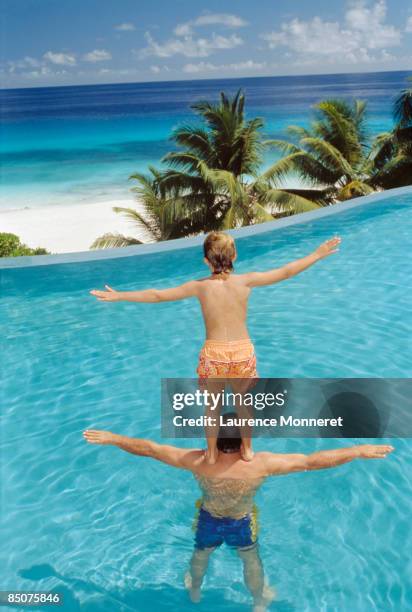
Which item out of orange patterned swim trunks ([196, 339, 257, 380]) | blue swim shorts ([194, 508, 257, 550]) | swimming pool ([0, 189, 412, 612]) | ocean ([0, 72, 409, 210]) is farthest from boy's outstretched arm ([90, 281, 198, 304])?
ocean ([0, 72, 409, 210])

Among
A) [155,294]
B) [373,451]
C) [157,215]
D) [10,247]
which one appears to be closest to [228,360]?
[155,294]

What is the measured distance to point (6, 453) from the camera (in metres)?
5.21

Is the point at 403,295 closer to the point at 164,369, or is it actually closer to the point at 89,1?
the point at 164,369

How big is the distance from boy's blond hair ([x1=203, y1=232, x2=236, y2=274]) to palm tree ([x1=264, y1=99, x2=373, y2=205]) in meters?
12.7

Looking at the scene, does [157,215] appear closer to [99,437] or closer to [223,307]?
[223,307]

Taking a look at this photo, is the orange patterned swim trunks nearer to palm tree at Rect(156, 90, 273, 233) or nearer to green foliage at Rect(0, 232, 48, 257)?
green foliage at Rect(0, 232, 48, 257)

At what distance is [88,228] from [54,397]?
60.9 ft

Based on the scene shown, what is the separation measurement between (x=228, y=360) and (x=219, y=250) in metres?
0.59

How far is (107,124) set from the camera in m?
56.4

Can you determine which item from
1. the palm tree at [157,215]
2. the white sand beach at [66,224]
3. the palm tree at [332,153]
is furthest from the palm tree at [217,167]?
the white sand beach at [66,224]

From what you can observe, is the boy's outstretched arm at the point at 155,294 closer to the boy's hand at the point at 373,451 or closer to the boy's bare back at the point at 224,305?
the boy's bare back at the point at 224,305

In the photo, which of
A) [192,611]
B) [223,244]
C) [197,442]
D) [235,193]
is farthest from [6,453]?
[235,193]

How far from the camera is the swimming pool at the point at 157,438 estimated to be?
3.92 meters

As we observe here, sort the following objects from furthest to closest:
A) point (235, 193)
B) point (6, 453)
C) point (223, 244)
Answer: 1. point (235, 193)
2. point (6, 453)
3. point (223, 244)
